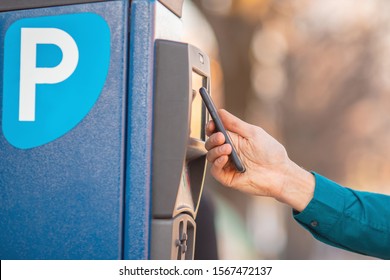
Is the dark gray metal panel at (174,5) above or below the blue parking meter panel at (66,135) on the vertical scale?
above

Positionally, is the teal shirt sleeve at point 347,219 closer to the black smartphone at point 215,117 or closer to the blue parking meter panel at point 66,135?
the black smartphone at point 215,117

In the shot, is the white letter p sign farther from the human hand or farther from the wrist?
the wrist

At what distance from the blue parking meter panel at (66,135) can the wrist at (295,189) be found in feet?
2.43

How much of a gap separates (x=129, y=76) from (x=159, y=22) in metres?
0.17

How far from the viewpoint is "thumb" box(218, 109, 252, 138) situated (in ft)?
6.63

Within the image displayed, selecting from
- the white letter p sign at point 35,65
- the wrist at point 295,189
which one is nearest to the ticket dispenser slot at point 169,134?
the white letter p sign at point 35,65

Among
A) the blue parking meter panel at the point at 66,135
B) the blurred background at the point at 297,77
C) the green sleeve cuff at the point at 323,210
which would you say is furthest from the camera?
the blurred background at the point at 297,77

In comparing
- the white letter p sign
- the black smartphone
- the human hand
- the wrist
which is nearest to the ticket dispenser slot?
the black smartphone

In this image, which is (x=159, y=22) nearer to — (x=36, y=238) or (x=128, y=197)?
(x=128, y=197)

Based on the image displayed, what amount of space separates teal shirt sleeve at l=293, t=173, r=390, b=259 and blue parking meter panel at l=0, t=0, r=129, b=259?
0.81m

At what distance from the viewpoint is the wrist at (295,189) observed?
2234 millimetres

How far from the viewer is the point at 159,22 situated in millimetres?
1740

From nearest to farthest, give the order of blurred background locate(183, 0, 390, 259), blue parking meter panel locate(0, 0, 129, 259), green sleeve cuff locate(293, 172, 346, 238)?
1. blue parking meter panel locate(0, 0, 129, 259)
2. green sleeve cuff locate(293, 172, 346, 238)
3. blurred background locate(183, 0, 390, 259)

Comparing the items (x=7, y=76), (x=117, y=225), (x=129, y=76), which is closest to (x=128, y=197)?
(x=117, y=225)
